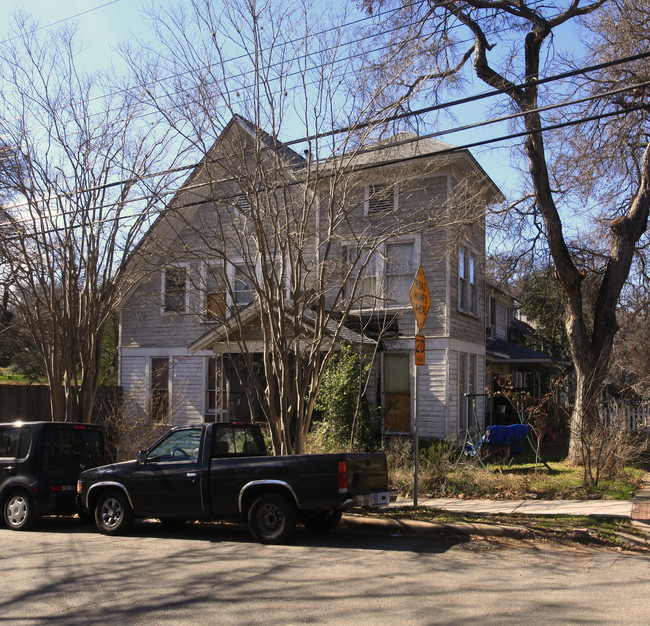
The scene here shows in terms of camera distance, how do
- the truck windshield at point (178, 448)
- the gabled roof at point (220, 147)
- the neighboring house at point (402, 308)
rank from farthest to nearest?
1. the neighboring house at point (402, 308)
2. the gabled roof at point (220, 147)
3. the truck windshield at point (178, 448)

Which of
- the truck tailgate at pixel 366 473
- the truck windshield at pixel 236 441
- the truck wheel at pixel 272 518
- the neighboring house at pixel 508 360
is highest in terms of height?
the neighboring house at pixel 508 360

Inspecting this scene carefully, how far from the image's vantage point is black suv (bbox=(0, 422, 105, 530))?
10055mm

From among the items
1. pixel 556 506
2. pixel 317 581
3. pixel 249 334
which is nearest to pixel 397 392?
pixel 249 334

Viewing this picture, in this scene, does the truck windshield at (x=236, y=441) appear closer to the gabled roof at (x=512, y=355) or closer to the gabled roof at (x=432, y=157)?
the gabled roof at (x=432, y=157)

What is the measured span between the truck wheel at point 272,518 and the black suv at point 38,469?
3.45 meters

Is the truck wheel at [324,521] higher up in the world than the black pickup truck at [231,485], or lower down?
lower down

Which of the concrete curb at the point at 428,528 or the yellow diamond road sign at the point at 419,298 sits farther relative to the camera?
the yellow diamond road sign at the point at 419,298

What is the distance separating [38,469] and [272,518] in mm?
4012

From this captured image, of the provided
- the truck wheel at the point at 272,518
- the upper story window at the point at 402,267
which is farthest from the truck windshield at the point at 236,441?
the upper story window at the point at 402,267

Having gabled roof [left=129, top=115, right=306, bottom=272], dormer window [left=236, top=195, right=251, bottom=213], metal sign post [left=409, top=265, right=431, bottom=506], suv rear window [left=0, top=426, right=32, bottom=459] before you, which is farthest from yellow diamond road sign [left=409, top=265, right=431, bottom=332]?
suv rear window [left=0, top=426, right=32, bottom=459]

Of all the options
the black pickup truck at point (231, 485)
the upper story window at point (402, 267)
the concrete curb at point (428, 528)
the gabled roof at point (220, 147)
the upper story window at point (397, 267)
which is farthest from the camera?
the upper story window at point (402, 267)

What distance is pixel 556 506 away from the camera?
10.4 meters

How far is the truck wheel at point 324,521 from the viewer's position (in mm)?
9297

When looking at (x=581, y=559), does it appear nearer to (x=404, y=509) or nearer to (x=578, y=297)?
(x=404, y=509)
